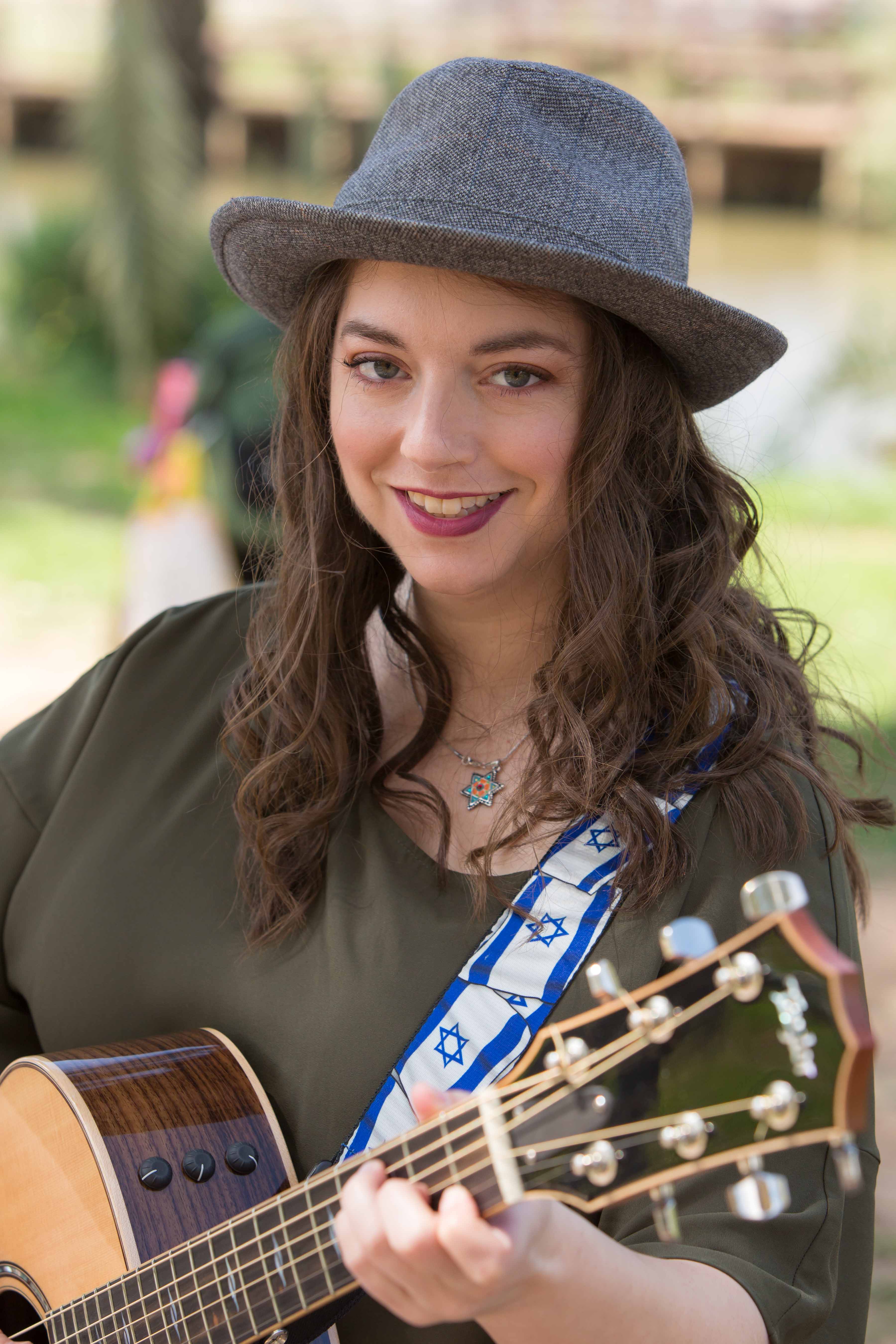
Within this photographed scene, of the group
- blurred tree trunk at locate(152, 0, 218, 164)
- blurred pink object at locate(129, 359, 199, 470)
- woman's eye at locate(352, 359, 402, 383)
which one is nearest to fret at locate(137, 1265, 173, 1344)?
woman's eye at locate(352, 359, 402, 383)

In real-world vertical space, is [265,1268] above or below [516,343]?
below

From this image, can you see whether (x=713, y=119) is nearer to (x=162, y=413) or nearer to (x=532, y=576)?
(x=162, y=413)

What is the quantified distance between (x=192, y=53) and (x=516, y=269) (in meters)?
10.0

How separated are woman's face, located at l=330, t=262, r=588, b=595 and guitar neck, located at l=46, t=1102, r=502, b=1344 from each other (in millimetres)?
787

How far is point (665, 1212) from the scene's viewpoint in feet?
3.37

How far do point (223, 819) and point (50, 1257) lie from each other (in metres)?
0.63

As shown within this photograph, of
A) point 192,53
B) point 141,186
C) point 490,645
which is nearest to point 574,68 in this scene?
point 192,53

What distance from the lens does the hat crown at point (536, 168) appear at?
60.1 inches

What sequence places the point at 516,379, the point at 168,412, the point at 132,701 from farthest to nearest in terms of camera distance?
the point at 168,412
the point at 132,701
the point at 516,379

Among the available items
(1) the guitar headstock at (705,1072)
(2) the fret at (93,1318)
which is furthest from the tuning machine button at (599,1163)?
(2) the fret at (93,1318)

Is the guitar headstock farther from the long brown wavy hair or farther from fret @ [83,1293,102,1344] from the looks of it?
fret @ [83,1293,102,1344]

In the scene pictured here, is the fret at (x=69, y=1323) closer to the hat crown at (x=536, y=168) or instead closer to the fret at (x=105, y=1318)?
the fret at (x=105, y=1318)

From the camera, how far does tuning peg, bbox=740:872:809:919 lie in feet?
3.22

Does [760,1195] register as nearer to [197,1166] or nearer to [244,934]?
[197,1166]
